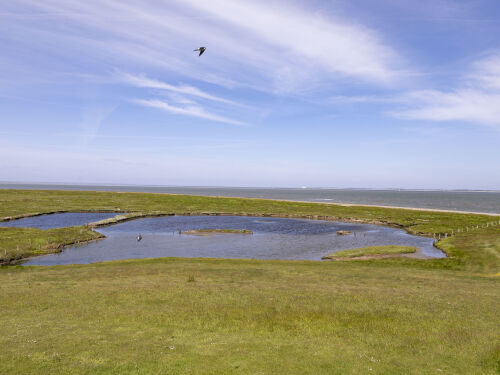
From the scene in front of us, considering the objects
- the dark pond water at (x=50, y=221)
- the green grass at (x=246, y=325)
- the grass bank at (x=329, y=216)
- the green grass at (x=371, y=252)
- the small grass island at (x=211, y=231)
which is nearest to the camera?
the green grass at (x=246, y=325)

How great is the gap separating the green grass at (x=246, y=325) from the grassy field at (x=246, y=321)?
94 millimetres

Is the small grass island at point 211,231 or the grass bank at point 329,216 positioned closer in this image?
the grass bank at point 329,216

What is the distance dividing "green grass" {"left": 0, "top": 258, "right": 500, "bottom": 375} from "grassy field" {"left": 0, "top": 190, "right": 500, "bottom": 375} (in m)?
0.09

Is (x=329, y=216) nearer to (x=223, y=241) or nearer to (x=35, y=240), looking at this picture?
(x=223, y=241)

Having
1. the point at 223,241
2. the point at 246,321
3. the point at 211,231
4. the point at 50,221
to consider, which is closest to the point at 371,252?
the point at 223,241

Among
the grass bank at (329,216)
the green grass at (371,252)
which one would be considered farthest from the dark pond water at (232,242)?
the grass bank at (329,216)

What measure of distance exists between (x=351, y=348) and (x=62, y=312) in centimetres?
1994

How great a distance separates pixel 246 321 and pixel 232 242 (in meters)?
54.7

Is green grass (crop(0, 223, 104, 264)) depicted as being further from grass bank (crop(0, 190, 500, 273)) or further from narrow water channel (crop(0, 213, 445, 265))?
narrow water channel (crop(0, 213, 445, 265))

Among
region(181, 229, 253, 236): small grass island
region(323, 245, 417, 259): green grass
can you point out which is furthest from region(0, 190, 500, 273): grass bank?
region(181, 229, 253, 236): small grass island

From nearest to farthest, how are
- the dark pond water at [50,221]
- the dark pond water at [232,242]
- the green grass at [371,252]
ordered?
the green grass at [371,252] < the dark pond water at [232,242] < the dark pond water at [50,221]

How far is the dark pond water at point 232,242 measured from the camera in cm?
6162

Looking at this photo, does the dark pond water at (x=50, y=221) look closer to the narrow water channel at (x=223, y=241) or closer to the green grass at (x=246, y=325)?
the narrow water channel at (x=223, y=241)

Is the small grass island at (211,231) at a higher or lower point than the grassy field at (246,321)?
lower
